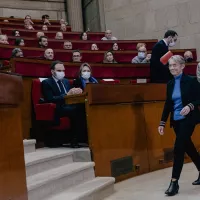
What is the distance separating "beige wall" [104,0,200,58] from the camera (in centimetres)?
382

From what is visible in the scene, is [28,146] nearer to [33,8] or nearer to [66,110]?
[66,110]

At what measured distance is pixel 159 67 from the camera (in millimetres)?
2131

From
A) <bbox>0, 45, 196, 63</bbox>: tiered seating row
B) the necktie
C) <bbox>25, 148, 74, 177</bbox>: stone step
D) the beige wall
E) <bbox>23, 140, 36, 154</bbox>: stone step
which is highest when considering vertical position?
the beige wall

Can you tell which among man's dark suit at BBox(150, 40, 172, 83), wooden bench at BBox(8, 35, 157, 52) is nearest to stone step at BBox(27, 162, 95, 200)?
man's dark suit at BBox(150, 40, 172, 83)

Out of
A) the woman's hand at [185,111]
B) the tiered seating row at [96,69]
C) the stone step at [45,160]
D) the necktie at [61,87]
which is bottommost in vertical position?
the stone step at [45,160]

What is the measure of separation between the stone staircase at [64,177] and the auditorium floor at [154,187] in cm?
8

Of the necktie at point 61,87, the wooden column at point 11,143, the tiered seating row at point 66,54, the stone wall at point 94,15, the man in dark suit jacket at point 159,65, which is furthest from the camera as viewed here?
the stone wall at point 94,15

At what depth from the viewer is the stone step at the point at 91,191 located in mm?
1293

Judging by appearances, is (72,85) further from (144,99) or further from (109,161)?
(109,161)

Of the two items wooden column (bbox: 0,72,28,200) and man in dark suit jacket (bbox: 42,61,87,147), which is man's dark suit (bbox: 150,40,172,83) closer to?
man in dark suit jacket (bbox: 42,61,87,147)

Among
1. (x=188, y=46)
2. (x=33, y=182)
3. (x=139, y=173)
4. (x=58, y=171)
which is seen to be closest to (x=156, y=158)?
(x=139, y=173)

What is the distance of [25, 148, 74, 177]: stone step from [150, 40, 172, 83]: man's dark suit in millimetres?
715

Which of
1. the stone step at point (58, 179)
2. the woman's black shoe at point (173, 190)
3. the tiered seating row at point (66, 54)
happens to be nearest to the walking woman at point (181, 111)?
the woman's black shoe at point (173, 190)

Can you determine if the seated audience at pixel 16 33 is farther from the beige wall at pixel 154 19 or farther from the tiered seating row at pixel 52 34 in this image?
the beige wall at pixel 154 19
